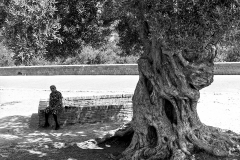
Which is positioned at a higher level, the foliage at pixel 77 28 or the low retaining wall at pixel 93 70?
the foliage at pixel 77 28

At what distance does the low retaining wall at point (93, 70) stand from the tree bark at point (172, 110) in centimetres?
2266

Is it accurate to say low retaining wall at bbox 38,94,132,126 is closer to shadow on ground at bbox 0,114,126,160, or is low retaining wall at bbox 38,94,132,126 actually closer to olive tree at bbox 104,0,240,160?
shadow on ground at bbox 0,114,126,160

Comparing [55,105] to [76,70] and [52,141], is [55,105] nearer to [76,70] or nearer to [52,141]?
[52,141]

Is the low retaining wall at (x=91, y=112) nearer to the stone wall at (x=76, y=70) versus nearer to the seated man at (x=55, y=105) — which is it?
the seated man at (x=55, y=105)

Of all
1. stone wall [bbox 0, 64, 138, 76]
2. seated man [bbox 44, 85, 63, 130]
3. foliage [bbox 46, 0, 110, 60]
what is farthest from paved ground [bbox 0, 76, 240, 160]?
stone wall [bbox 0, 64, 138, 76]

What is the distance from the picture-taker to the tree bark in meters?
8.23

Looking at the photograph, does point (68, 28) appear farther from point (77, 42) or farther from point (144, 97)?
point (144, 97)

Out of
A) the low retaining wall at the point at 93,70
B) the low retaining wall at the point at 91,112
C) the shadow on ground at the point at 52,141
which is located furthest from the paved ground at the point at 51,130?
the low retaining wall at the point at 93,70

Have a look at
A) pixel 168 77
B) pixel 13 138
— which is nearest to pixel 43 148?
pixel 13 138

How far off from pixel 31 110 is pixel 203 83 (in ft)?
37.4

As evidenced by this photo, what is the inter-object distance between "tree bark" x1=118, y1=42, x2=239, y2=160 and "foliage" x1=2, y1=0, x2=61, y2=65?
2.62 metres

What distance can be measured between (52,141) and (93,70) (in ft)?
86.2

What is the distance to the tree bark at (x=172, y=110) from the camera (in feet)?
27.0

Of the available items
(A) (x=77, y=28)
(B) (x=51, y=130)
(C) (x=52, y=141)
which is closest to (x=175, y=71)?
(A) (x=77, y=28)
